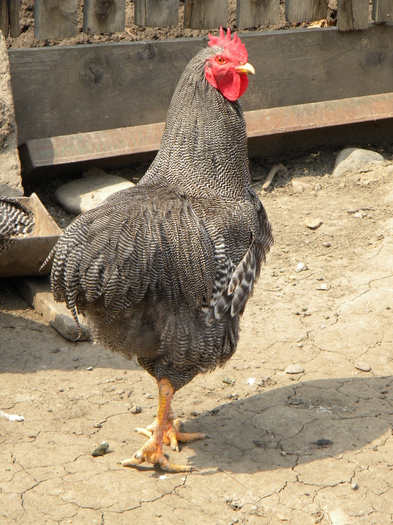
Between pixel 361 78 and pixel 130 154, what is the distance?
3.05m

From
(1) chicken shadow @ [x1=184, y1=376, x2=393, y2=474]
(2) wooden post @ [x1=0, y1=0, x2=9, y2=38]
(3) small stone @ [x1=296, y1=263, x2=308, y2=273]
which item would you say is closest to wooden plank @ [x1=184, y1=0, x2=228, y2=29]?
(2) wooden post @ [x1=0, y1=0, x2=9, y2=38]

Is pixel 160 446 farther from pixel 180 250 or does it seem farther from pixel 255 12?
pixel 255 12

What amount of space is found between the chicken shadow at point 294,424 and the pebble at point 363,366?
4.0 inches

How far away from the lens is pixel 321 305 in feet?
18.8

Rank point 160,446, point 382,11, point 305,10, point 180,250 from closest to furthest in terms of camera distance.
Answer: point 180,250 → point 160,446 → point 305,10 → point 382,11

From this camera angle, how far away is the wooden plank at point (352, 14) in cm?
770

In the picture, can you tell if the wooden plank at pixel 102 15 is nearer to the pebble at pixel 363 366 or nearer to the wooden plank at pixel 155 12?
the wooden plank at pixel 155 12

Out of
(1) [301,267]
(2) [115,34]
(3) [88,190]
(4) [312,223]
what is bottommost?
(1) [301,267]

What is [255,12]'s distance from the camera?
738 cm

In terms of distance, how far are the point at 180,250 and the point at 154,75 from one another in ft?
13.0

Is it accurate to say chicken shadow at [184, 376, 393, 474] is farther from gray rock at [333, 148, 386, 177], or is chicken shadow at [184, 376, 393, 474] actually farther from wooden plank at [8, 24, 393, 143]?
wooden plank at [8, 24, 393, 143]

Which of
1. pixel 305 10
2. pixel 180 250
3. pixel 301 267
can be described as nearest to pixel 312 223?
pixel 301 267

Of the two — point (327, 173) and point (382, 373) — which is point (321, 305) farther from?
point (327, 173)

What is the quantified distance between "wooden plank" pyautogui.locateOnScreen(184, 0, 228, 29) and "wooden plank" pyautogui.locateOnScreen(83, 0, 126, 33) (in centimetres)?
74
